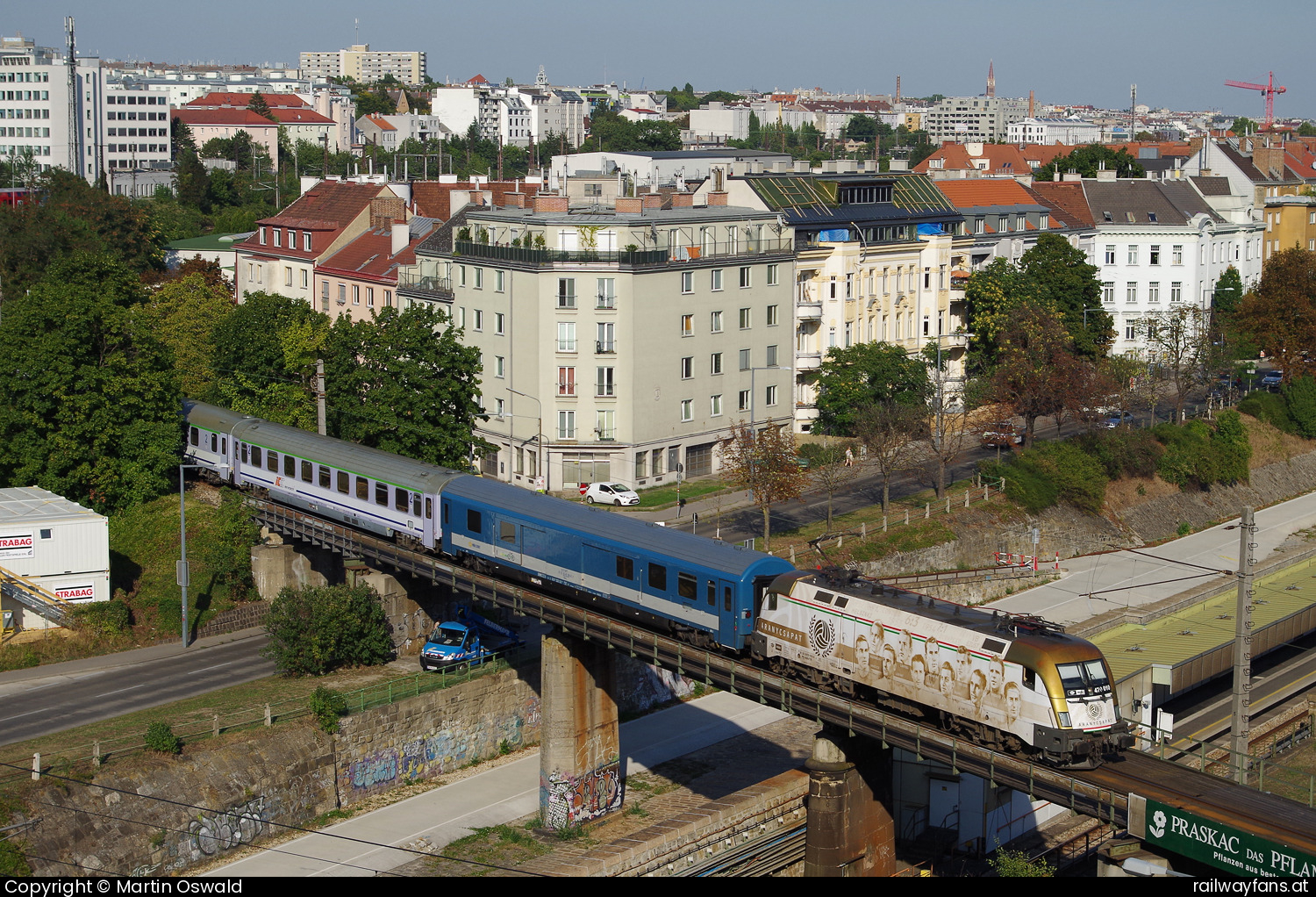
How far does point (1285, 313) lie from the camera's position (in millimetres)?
100250

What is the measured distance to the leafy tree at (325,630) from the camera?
52500mm

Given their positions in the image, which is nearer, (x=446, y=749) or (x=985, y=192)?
(x=446, y=749)

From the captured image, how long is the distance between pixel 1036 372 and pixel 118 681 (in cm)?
5179

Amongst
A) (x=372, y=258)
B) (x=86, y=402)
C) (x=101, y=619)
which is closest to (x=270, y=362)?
(x=86, y=402)

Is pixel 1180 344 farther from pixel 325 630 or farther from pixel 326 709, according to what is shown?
pixel 326 709

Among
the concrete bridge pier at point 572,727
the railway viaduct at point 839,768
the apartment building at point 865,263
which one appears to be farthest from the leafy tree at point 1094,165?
the concrete bridge pier at point 572,727

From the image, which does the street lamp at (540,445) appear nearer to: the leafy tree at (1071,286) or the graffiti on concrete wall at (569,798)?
the graffiti on concrete wall at (569,798)

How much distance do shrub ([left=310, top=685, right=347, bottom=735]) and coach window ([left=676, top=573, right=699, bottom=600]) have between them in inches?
506

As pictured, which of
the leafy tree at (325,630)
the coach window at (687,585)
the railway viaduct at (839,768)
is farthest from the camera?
the leafy tree at (325,630)

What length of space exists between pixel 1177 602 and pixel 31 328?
5125 centimetres

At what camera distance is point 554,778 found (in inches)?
1892

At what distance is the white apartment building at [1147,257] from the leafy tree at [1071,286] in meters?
10.6
